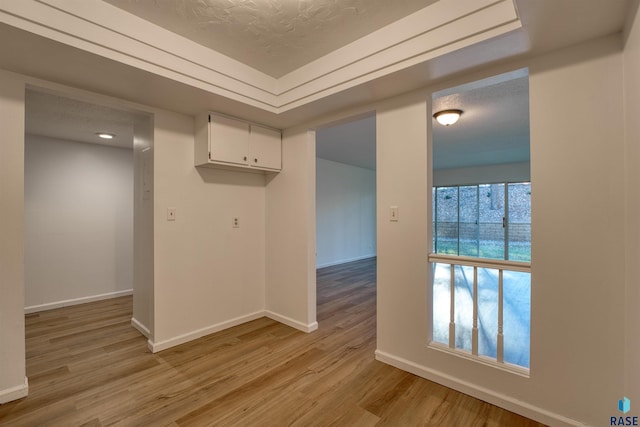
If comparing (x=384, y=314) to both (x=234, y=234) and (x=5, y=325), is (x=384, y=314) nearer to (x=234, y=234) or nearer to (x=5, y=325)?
(x=234, y=234)

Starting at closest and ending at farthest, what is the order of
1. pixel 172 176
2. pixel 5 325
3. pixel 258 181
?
pixel 5 325 < pixel 172 176 < pixel 258 181

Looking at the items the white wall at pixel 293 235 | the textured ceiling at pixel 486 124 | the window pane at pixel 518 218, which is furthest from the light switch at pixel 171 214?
the window pane at pixel 518 218

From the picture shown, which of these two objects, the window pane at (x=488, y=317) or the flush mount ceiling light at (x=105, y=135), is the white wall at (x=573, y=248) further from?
the flush mount ceiling light at (x=105, y=135)

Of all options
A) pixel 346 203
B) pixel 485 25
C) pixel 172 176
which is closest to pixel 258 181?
pixel 172 176

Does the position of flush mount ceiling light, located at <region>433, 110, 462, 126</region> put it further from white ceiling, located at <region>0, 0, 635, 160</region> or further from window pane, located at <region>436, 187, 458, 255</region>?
window pane, located at <region>436, 187, 458, 255</region>

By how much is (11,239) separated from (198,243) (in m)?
1.25

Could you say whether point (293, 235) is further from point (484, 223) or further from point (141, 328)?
point (484, 223)

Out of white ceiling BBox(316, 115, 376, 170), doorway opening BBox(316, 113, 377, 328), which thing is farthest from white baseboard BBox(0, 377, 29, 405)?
white ceiling BBox(316, 115, 376, 170)

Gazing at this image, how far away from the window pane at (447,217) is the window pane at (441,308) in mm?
2714

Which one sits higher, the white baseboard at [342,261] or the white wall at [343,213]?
the white wall at [343,213]

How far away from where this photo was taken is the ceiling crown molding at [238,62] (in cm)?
147

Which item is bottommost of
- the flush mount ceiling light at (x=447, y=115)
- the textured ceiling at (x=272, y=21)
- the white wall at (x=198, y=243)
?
the white wall at (x=198, y=243)

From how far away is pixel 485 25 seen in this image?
149 centimetres

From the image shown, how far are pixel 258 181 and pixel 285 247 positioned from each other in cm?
83
